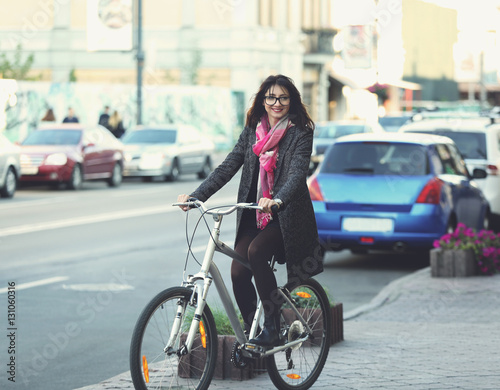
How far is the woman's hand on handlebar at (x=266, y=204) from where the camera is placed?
5.77 m

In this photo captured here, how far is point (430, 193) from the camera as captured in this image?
12.6 m

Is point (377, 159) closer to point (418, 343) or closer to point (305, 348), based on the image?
point (418, 343)

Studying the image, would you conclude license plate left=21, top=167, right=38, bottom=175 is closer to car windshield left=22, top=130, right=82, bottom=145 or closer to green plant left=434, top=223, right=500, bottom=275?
car windshield left=22, top=130, right=82, bottom=145

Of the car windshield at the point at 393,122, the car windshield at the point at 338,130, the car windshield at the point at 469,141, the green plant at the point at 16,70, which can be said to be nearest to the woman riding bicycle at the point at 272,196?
the car windshield at the point at 469,141

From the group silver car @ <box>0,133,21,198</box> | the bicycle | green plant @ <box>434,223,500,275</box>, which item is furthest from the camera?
silver car @ <box>0,133,21,198</box>

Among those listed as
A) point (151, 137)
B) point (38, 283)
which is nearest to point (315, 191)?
point (38, 283)

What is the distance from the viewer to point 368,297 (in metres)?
11.0

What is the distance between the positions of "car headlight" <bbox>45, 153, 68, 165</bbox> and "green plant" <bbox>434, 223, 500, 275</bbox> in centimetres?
1488

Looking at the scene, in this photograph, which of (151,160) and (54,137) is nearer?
(54,137)

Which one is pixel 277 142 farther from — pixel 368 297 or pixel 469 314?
pixel 368 297

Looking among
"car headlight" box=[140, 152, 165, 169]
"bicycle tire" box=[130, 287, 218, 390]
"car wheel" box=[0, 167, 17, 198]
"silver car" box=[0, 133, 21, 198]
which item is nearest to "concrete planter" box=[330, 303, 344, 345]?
"bicycle tire" box=[130, 287, 218, 390]

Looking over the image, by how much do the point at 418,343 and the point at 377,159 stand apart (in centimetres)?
517

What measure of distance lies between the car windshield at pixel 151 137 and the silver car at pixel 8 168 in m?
7.40

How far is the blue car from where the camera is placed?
1255cm
